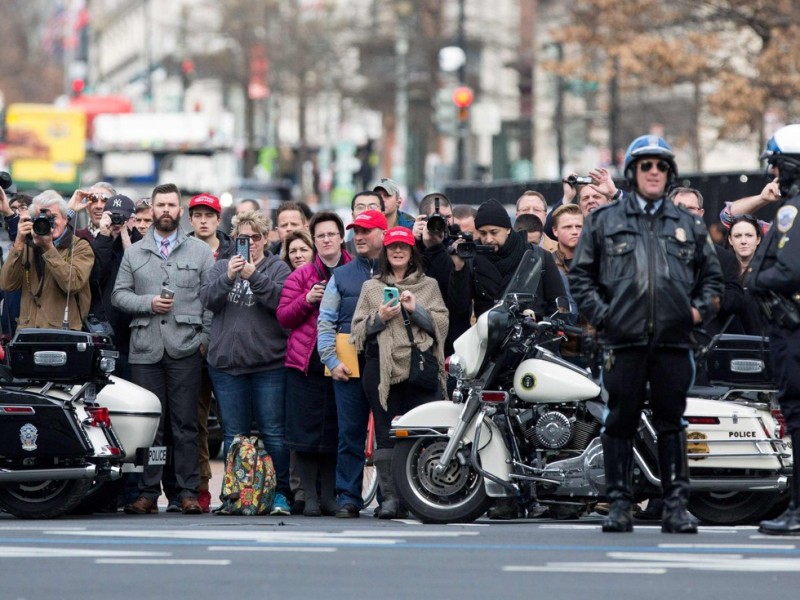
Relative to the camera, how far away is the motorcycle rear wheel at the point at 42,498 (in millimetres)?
11977

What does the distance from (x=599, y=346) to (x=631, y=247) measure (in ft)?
2.01

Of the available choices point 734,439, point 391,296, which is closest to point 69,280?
point 391,296

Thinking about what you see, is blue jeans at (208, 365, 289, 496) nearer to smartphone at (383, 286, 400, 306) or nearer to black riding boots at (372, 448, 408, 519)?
black riding boots at (372, 448, 408, 519)

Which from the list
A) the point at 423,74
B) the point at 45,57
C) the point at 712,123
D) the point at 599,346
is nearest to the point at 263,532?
the point at 599,346

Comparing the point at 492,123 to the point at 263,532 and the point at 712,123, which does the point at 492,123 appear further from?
the point at 263,532

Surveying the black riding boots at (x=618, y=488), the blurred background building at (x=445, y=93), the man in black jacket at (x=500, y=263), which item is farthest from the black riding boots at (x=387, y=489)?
the blurred background building at (x=445, y=93)

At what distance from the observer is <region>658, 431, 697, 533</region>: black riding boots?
1029 centimetres

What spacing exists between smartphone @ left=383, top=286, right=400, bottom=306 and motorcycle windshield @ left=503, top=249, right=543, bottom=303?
25.9 inches

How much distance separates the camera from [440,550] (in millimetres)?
9664

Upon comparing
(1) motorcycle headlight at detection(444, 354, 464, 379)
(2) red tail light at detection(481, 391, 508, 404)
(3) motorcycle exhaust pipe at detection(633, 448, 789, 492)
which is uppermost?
(1) motorcycle headlight at detection(444, 354, 464, 379)

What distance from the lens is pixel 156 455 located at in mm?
12539

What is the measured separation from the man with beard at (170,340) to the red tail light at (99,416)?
79cm

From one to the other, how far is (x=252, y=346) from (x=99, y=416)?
3.83 feet

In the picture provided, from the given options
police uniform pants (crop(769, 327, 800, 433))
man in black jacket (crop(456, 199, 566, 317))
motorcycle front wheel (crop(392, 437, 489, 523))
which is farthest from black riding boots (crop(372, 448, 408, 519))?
police uniform pants (crop(769, 327, 800, 433))
